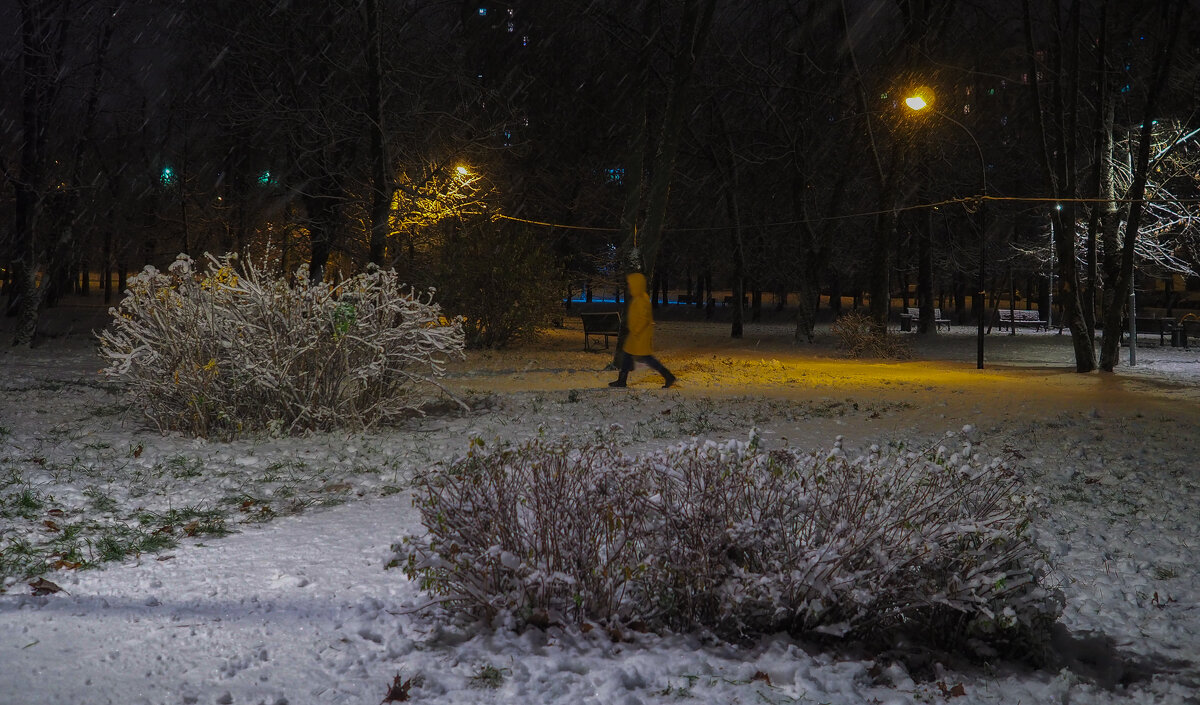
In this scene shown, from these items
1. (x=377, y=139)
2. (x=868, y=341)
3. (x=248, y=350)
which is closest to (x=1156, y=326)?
(x=868, y=341)

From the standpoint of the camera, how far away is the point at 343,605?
424 centimetres

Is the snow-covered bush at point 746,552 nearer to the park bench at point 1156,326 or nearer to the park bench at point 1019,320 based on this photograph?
the park bench at point 1156,326

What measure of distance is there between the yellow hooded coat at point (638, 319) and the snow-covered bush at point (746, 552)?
7752 millimetres

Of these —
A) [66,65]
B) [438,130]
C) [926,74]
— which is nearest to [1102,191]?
[926,74]

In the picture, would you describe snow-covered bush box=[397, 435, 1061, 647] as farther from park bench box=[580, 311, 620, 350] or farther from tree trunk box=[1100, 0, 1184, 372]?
park bench box=[580, 311, 620, 350]

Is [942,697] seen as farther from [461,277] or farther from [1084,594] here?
[461,277]

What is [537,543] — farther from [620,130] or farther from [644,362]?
[620,130]

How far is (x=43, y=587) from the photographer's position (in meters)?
4.30

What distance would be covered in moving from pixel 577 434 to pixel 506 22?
22010mm

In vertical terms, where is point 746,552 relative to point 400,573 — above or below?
above

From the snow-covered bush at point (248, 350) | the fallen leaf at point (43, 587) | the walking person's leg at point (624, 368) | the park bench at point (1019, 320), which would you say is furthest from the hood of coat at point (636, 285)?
the park bench at point (1019, 320)

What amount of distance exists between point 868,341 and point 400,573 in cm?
1601

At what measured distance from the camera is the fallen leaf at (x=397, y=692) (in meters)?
3.31

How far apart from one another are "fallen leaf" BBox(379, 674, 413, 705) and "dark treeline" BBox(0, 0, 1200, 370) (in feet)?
19.3
